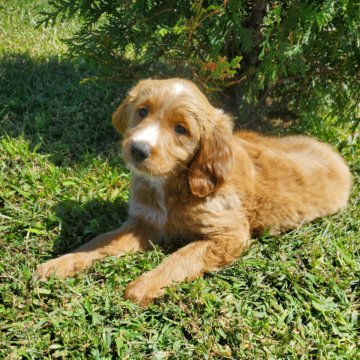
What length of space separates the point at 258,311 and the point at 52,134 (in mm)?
3032

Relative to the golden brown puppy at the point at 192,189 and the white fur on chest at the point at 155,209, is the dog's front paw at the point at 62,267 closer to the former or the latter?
the golden brown puppy at the point at 192,189

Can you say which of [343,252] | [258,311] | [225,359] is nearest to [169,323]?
[225,359]

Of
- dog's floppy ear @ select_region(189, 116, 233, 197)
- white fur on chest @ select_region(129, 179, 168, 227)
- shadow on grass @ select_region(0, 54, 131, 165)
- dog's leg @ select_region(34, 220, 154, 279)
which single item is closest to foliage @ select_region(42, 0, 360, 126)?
shadow on grass @ select_region(0, 54, 131, 165)

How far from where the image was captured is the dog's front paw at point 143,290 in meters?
3.20

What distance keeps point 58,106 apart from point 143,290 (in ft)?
9.96

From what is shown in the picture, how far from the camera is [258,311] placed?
3281mm

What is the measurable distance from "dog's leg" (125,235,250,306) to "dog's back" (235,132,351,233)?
325 millimetres

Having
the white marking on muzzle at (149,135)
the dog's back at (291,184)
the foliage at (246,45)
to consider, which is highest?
the foliage at (246,45)

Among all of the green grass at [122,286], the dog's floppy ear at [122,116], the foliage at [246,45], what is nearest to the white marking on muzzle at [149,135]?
the dog's floppy ear at [122,116]

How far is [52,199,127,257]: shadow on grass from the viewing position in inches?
150

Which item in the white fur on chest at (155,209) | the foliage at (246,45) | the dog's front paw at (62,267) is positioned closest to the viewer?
the dog's front paw at (62,267)

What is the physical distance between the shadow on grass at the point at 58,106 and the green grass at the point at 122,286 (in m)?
0.03

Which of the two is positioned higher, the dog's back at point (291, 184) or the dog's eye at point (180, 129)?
the dog's eye at point (180, 129)

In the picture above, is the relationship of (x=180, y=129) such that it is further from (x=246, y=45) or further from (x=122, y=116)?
(x=246, y=45)
